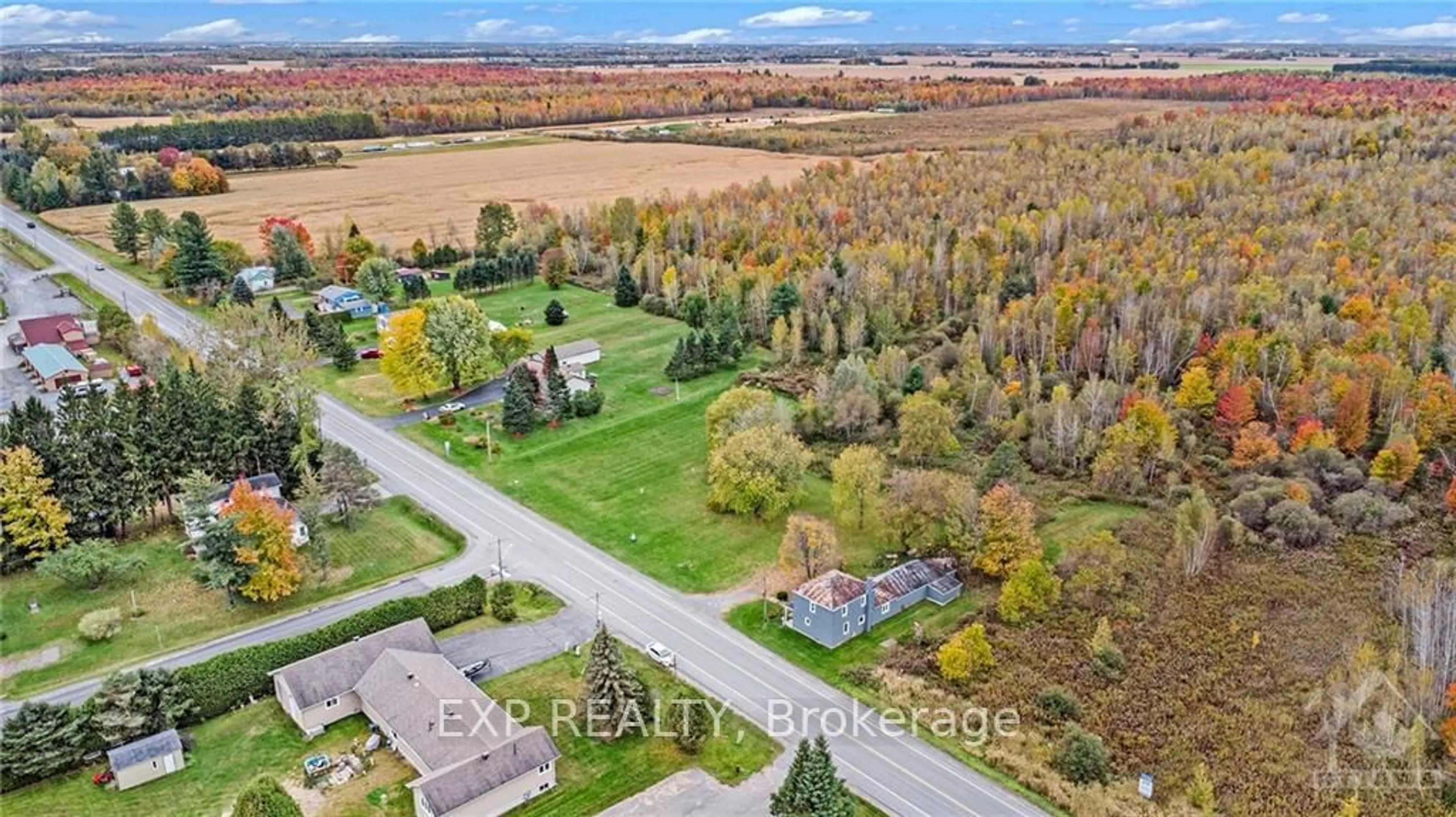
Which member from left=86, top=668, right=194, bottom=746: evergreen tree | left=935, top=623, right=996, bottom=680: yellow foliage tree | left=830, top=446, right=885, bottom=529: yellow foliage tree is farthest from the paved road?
left=86, top=668, right=194, bottom=746: evergreen tree

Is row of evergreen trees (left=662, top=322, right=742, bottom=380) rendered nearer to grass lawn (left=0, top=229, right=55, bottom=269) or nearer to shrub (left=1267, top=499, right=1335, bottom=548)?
shrub (left=1267, top=499, right=1335, bottom=548)

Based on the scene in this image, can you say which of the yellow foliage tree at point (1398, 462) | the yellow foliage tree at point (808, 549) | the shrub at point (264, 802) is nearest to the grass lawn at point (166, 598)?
the shrub at point (264, 802)

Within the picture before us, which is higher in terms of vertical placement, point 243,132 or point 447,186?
point 243,132

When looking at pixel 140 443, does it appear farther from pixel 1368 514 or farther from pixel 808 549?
pixel 1368 514

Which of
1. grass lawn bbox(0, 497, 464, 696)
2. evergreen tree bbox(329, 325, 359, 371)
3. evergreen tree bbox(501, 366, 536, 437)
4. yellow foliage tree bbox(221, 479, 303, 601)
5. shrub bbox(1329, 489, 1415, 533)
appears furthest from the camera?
evergreen tree bbox(329, 325, 359, 371)

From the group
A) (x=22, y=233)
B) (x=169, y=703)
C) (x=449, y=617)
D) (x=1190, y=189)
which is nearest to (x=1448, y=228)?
(x=1190, y=189)

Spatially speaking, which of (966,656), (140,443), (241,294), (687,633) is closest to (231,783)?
(687,633)

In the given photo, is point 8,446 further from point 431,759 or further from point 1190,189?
point 1190,189
